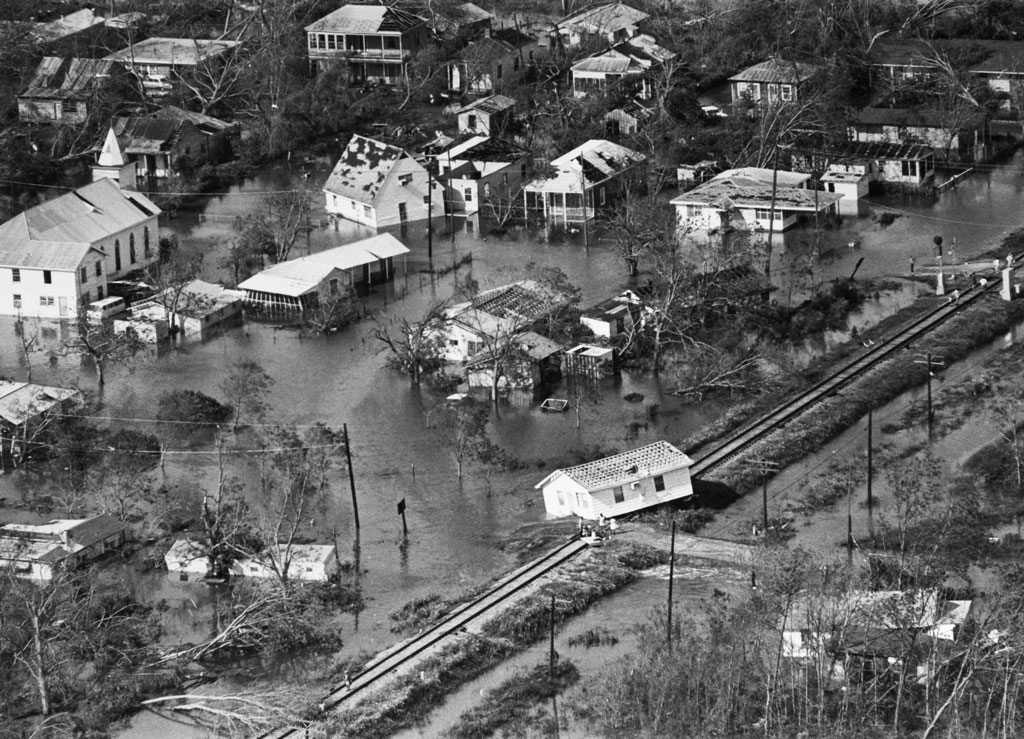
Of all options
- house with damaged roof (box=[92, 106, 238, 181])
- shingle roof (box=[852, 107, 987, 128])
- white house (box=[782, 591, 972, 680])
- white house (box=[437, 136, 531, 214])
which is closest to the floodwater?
white house (box=[437, 136, 531, 214])

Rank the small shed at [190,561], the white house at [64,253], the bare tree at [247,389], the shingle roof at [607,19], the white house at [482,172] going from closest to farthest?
the small shed at [190,561] → the bare tree at [247,389] → the white house at [64,253] → the white house at [482,172] → the shingle roof at [607,19]

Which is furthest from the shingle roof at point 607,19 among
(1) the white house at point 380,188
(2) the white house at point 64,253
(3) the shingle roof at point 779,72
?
(2) the white house at point 64,253

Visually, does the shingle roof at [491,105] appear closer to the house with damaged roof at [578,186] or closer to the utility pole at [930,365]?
the house with damaged roof at [578,186]

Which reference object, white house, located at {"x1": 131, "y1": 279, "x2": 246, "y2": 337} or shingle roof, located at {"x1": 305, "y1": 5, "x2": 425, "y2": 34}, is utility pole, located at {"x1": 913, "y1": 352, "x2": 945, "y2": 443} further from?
shingle roof, located at {"x1": 305, "y1": 5, "x2": 425, "y2": 34}

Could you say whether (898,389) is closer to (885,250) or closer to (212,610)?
(885,250)

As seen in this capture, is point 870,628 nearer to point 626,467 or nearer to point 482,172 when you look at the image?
point 626,467

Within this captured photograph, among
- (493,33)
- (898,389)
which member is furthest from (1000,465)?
(493,33)
